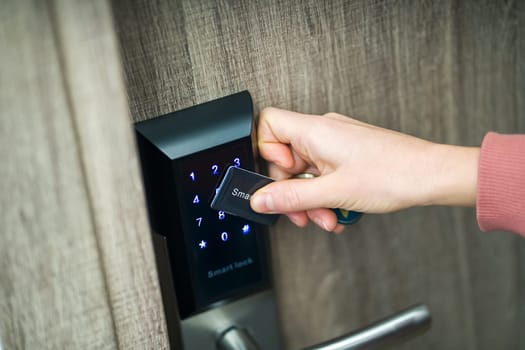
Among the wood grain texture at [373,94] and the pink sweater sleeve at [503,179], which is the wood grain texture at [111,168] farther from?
the pink sweater sleeve at [503,179]

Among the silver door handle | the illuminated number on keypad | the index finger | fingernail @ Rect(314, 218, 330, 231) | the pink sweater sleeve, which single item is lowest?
the silver door handle

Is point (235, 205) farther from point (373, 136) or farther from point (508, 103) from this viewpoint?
point (508, 103)

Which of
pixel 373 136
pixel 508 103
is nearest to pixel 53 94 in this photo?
pixel 373 136

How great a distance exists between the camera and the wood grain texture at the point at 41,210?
0.88 feet

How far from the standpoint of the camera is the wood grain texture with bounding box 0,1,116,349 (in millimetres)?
268

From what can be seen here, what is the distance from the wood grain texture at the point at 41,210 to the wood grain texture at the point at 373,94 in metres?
0.13

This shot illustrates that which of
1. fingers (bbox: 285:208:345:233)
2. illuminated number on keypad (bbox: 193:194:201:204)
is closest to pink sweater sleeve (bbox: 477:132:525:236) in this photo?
fingers (bbox: 285:208:345:233)

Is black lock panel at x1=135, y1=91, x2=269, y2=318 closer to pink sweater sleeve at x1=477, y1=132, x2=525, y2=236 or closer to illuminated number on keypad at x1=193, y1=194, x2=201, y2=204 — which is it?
illuminated number on keypad at x1=193, y1=194, x2=201, y2=204

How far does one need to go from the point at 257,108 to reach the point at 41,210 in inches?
8.3

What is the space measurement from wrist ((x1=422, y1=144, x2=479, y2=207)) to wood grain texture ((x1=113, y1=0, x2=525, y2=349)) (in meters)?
0.07

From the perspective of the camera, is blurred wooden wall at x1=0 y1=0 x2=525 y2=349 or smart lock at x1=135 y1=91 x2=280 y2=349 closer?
blurred wooden wall at x1=0 y1=0 x2=525 y2=349

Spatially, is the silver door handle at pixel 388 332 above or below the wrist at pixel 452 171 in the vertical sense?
below

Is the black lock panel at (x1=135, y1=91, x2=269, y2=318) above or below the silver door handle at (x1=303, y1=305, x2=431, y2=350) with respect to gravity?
above

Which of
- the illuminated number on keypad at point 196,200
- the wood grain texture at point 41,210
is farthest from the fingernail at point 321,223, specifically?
the wood grain texture at point 41,210
